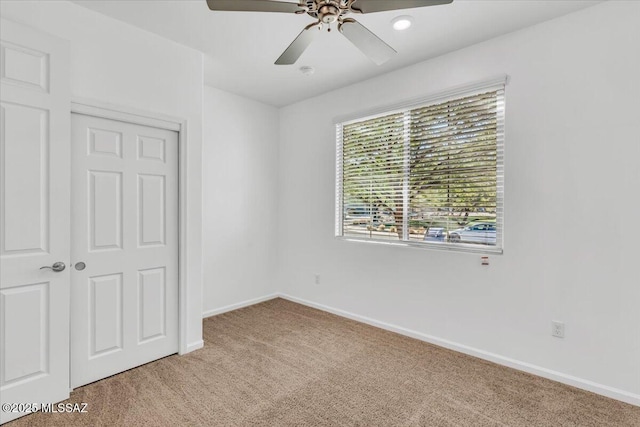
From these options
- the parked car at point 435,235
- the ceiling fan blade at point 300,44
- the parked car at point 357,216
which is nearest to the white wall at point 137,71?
the ceiling fan blade at point 300,44

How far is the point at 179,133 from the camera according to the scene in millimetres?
2863

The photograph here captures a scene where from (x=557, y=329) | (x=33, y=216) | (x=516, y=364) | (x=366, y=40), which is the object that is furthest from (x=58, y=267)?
(x=557, y=329)

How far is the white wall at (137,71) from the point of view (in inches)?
87.0

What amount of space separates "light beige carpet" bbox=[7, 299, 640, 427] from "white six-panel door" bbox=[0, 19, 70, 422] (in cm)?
28

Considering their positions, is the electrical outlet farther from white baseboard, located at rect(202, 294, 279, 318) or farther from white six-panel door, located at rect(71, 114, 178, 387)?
white baseboard, located at rect(202, 294, 279, 318)

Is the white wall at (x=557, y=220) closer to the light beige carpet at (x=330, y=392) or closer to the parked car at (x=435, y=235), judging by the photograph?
the parked car at (x=435, y=235)

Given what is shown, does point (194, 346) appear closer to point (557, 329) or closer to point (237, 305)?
point (237, 305)

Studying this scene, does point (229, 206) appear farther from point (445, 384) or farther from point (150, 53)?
point (445, 384)

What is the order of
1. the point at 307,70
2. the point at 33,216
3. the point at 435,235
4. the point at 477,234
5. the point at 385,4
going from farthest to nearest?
1. the point at 307,70
2. the point at 435,235
3. the point at 477,234
4. the point at 33,216
5. the point at 385,4

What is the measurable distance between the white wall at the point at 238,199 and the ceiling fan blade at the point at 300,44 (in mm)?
2052

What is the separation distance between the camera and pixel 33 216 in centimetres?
204

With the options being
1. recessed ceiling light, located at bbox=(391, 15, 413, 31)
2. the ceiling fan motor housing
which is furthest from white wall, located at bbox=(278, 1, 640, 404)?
the ceiling fan motor housing

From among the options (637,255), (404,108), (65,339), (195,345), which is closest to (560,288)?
(637,255)

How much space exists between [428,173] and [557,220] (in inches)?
44.2
